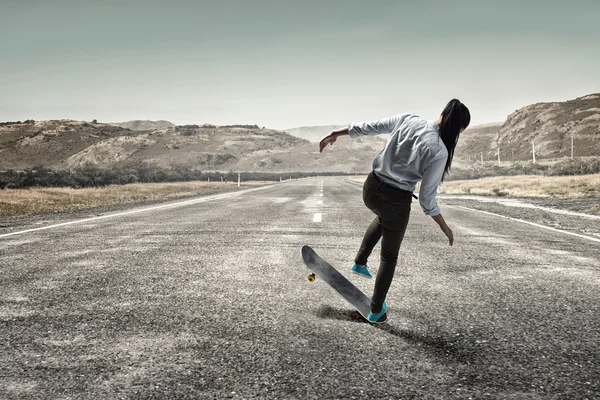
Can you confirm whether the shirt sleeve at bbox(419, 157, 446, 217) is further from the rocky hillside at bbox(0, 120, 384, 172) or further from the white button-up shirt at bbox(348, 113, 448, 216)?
the rocky hillside at bbox(0, 120, 384, 172)

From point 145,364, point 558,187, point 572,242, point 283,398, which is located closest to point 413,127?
point 283,398

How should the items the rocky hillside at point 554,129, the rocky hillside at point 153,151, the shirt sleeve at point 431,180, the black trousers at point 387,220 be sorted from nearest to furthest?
the shirt sleeve at point 431,180 < the black trousers at point 387,220 < the rocky hillside at point 554,129 < the rocky hillside at point 153,151

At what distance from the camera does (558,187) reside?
29.6 meters

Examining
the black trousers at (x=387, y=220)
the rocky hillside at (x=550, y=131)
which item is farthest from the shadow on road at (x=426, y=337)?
the rocky hillside at (x=550, y=131)

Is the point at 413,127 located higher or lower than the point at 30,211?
higher

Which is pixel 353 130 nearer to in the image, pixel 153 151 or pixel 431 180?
pixel 431 180

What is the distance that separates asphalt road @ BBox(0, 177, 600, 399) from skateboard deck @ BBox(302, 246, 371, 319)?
0.17m

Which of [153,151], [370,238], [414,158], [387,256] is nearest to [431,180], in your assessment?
[414,158]

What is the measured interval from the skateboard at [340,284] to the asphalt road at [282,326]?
0.51 ft

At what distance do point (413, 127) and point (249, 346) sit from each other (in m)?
1.98

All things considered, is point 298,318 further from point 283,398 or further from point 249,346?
point 283,398

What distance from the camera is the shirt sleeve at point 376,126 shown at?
398 centimetres

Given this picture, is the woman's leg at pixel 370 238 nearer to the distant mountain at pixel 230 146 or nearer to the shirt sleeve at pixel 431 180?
the shirt sleeve at pixel 431 180

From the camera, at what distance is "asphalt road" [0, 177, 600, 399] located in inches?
111
